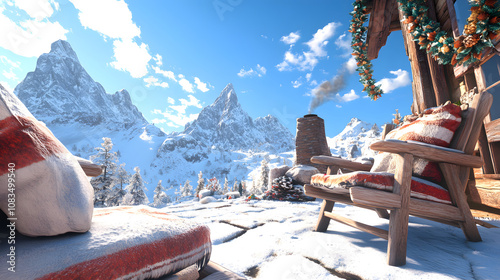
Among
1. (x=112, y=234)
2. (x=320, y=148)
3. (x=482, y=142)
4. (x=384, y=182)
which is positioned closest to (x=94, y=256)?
(x=112, y=234)

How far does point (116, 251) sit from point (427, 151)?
6.46 feet

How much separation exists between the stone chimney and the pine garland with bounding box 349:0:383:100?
9.49 ft

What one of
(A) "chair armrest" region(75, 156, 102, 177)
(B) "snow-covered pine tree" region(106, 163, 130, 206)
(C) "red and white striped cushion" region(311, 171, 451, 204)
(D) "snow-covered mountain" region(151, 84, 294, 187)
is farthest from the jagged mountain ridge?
(C) "red and white striped cushion" region(311, 171, 451, 204)

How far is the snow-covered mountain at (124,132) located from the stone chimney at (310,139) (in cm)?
13349

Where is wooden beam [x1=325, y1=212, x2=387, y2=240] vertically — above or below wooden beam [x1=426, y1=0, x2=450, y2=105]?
below

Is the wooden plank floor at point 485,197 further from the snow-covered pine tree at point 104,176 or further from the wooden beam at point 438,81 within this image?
the snow-covered pine tree at point 104,176

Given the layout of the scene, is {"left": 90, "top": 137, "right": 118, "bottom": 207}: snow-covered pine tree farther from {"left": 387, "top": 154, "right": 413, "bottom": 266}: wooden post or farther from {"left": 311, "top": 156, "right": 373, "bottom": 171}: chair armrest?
{"left": 387, "top": 154, "right": 413, "bottom": 266}: wooden post

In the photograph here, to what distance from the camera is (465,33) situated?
2.46 meters

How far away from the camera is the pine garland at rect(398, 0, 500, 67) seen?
2229 mm

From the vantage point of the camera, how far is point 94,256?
50 centimetres

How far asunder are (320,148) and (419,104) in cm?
364

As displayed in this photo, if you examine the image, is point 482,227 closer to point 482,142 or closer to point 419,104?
point 482,142

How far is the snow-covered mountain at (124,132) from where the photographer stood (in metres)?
147

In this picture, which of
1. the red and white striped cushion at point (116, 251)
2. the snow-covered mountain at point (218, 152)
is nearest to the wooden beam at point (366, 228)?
the red and white striped cushion at point (116, 251)
